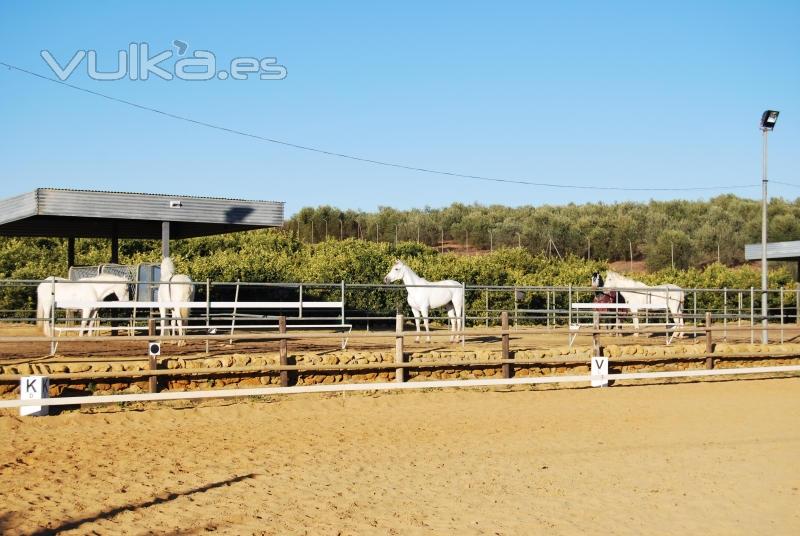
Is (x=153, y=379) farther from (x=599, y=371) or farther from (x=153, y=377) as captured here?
(x=599, y=371)

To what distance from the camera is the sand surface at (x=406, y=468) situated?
6.88m

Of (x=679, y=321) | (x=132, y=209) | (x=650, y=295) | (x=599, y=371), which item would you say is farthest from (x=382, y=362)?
(x=650, y=295)

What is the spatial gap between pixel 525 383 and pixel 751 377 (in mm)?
5461

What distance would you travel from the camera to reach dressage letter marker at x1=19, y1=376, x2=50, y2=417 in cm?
1157

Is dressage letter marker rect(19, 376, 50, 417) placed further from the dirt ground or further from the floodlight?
the floodlight

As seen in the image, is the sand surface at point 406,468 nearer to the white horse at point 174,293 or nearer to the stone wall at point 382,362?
the stone wall at point 382,362

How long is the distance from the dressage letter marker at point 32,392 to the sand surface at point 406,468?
7.3 inches

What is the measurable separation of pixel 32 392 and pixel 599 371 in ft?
30.5

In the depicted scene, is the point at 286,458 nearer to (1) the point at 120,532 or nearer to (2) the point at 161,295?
(1) the point at 120,532

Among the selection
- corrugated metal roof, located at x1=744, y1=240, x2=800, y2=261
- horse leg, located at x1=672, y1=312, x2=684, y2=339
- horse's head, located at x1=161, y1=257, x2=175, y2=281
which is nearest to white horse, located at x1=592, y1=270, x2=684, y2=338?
horse leg, located at x1=672, y1=312, x2=684, y2=339

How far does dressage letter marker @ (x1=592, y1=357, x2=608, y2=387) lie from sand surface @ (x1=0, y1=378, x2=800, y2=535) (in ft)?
5.08

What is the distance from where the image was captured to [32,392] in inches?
458

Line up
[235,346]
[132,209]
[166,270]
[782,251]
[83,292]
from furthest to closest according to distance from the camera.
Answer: [782,251] → [132,209] → [166,270] → [83,292] → [235,346]

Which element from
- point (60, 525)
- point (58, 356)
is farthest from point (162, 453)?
point (58, 356)
